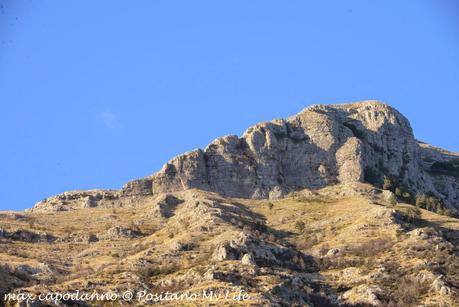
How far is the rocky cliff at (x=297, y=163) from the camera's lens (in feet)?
578

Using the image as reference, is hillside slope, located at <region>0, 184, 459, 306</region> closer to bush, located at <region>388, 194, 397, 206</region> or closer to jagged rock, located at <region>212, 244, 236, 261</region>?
jagged rock, located at <region>212, 244, 236, 261</region>

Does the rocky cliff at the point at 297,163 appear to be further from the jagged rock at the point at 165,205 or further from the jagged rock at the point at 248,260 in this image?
the jagged rock at the point at 248,260

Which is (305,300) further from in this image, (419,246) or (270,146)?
(270,146)

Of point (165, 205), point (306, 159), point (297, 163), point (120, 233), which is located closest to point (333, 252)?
point (120, 233)

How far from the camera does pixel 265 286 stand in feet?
414

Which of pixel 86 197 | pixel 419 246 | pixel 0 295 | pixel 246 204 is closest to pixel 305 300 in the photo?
pixel 419 246

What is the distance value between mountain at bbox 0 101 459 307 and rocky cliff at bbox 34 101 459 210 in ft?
0.70

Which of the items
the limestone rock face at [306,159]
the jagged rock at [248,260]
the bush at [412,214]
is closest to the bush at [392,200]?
the bush at [412,214]

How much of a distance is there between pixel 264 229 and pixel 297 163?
94.0 feet

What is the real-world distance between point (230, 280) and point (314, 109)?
242ft

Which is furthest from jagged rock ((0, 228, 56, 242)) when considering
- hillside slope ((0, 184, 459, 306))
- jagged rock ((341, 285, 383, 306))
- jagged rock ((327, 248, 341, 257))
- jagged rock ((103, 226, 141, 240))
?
jagged rock ((341, 285, 383, 306))

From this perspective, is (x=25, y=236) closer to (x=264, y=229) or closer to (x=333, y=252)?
(x=264, y=229)

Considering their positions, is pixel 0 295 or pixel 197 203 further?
pixel 197 203

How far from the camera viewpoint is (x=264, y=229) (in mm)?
156875
